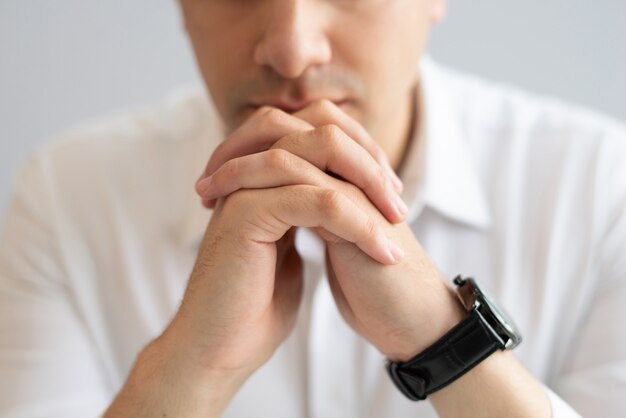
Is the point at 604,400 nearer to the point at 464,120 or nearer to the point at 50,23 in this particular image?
the point at 464,120

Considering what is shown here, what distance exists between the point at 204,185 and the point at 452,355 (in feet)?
1.32

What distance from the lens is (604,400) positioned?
1.19m

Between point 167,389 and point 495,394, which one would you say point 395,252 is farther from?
point 167,389

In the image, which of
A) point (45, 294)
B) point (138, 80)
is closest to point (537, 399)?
point (45, 294)

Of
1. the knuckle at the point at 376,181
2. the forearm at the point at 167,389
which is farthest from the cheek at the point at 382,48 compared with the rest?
the forearm at the point at 167,389

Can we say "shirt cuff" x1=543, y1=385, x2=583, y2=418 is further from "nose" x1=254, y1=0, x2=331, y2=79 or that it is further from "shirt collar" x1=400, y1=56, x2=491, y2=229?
"nose" x1=254, y1=0, x2=331, y2=79

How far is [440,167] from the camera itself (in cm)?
140

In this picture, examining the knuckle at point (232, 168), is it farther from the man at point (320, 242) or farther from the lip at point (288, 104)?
the lip at point (288, 104)

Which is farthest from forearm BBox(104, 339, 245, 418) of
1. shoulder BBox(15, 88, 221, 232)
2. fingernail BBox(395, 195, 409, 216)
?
shoulder BBox(15, 88, 221, 232)

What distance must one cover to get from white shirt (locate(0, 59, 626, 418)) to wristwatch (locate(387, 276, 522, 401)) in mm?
282

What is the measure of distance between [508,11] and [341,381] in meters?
1.05

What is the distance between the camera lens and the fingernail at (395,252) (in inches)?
38.3

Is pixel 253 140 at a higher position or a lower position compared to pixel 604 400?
higher

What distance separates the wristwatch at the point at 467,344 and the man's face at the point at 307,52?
1.14 ft
